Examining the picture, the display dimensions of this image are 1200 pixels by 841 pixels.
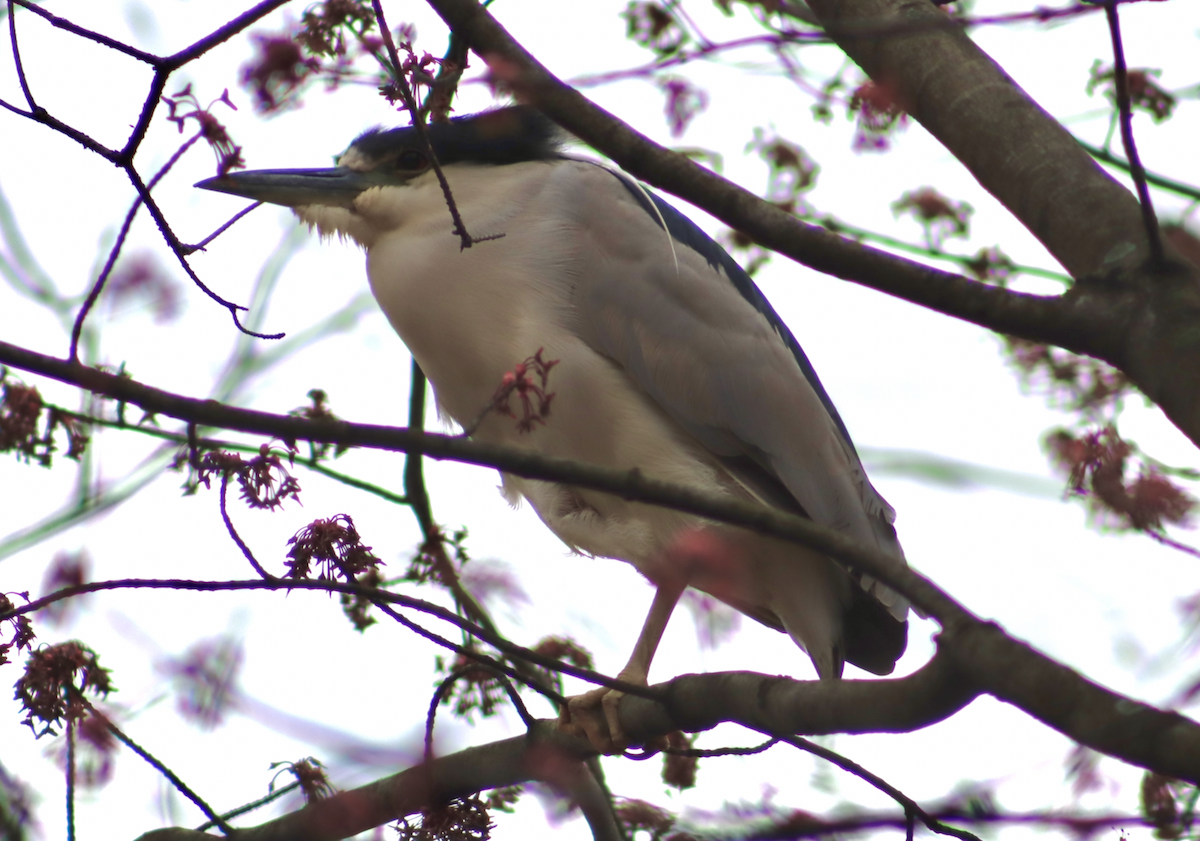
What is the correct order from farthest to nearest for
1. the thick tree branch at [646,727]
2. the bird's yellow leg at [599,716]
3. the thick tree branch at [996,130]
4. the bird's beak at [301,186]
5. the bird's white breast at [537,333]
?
the bird's beak at [301,186] → the bird's white breast at [537,333] → the bird's yellow leg at [599,716] → the thick tree branch at [996,130] → the thick tree branch at [646,727]

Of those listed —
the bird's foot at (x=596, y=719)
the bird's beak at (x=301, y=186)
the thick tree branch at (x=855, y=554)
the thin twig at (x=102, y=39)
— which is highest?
the bird's beak at (x=301, y=186)

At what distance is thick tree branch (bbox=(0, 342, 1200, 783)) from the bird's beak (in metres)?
2.04

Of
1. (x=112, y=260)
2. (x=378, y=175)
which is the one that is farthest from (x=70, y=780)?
(x=378, y=175)

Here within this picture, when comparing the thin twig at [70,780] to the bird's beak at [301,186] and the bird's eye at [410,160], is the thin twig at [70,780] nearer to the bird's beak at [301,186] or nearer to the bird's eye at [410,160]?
the bird's beak at [301,186]

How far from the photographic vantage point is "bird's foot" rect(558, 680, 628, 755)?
9.12ft

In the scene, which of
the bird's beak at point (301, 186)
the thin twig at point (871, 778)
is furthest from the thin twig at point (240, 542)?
the bird's beak at point (301, 186)

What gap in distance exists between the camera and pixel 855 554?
1.46m

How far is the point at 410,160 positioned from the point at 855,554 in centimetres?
237

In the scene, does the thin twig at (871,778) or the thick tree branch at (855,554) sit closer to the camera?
the thick tree branch at (855,554)

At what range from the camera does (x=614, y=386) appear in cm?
311

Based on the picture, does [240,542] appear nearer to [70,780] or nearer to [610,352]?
[70,780]

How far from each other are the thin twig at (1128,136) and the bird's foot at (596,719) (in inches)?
58.7

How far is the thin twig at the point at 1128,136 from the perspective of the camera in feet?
5.24

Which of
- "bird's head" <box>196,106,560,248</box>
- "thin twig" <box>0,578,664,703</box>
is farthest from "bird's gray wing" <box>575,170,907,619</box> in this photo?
"thin twig" <box>0,578,664,703</box>
